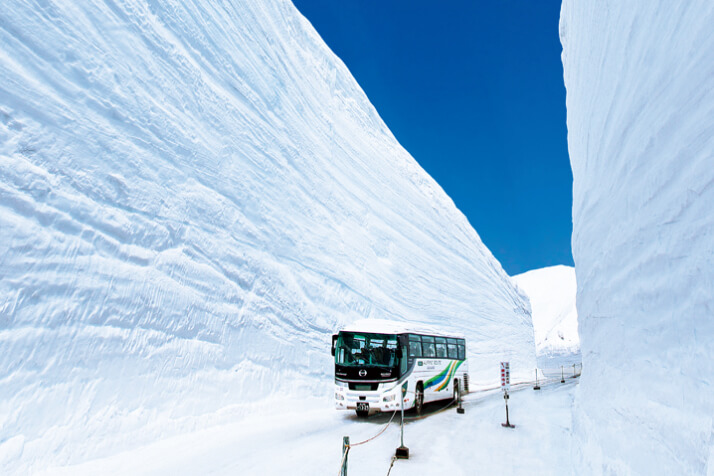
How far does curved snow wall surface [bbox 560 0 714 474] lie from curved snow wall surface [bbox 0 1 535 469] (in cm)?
774

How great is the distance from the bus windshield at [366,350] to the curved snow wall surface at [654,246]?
4.32 metres

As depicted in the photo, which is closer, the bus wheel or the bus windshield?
the bus windshield

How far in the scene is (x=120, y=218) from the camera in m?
9.24

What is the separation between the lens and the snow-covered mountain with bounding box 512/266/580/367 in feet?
186

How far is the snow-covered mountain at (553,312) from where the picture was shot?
56.7 metres

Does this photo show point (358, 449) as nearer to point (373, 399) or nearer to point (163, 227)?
point (373, 399)

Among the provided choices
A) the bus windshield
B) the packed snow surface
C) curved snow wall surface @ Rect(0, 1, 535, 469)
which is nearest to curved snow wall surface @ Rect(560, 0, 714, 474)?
the packed snow surface

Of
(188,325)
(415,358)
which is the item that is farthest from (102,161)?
(415,358)

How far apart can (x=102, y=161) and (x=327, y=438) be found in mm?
7402

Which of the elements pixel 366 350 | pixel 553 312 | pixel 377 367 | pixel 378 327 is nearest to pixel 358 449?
pixel 377 367

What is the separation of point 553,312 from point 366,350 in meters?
65.8

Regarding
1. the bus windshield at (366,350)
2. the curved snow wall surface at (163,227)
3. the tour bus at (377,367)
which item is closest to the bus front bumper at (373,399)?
the tour bus at (377,367)

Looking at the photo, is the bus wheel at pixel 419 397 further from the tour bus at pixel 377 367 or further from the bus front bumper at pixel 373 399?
the bus front bumper at pixel 373 399

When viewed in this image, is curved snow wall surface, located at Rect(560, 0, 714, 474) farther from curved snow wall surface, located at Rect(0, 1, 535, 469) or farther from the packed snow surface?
curved snow wall surface, located at Rect(0, 1, 535, 469)
